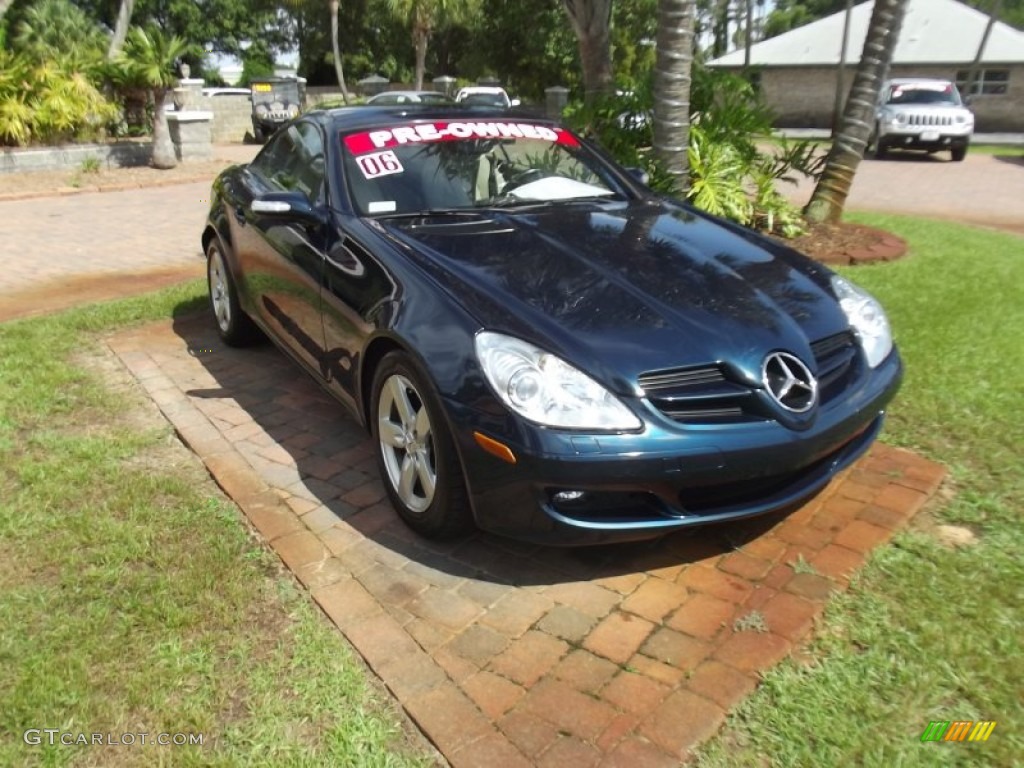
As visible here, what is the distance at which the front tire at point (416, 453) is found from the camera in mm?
2895

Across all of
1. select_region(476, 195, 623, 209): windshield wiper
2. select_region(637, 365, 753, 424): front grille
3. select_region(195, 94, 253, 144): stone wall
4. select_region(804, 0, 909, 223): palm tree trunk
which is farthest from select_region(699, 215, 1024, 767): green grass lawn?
select_region(195, 94, 253, 144): stone wall

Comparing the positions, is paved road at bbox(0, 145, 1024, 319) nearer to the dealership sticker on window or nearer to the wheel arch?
the dealership sticker on window

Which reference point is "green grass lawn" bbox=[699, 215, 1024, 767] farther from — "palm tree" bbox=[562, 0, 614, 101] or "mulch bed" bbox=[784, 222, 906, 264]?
"palm tree" bbox=[562, 0, 614, 101]

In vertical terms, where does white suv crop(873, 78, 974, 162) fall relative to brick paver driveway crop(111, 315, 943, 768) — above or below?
above

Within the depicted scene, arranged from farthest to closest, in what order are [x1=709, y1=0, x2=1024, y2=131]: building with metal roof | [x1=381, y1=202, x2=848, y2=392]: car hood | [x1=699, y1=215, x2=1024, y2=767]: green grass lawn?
[x1=709, y1=0, x2=1024, y2=131]: building with metal roof, [x1=381, y1=202, x2=848, y2=392]: car hood, [x1=699, y1=215, x2=1024, y2=767]: green grass lawn

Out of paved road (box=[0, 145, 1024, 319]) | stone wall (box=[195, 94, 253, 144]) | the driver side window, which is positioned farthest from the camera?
stone wall (box=[195, 94, 253, 144])

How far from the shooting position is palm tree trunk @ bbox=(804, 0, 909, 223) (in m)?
7.64

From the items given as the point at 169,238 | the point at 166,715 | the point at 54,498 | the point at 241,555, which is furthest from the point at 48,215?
the point at 166,715

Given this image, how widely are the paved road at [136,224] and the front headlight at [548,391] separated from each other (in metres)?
5.09

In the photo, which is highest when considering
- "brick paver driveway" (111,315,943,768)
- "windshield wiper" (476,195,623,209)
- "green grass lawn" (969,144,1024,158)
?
"windshield wiper" (476,195,623,209)

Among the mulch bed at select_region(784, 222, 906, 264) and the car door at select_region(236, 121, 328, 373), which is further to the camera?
the mulch bed at select_region(784, 222, 906, 264)

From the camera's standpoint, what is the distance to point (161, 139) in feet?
47.9

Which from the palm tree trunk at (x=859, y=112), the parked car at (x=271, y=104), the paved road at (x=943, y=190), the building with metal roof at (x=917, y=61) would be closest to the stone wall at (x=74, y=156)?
the parked car at (x=271, y=104)

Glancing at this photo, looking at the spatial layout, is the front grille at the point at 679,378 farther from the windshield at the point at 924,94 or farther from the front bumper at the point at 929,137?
the windshield at the point at 924,94
